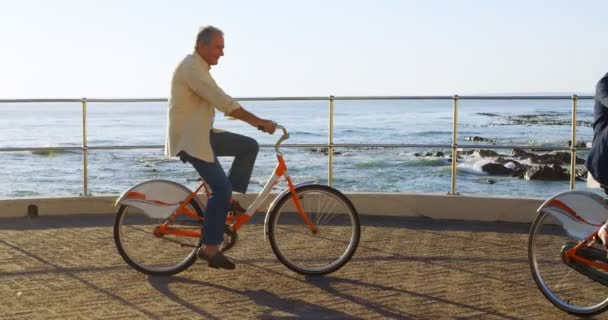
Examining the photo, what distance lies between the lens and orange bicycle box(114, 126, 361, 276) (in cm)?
621

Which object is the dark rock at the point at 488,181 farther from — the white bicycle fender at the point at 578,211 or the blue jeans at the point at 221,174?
the white bicycle fender at the point at 578,211

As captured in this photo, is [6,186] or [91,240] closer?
[91,240]

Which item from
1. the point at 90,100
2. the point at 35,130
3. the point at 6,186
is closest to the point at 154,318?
the point at 90,100

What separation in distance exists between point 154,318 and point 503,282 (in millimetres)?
2409

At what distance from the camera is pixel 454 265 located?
658 centimetres

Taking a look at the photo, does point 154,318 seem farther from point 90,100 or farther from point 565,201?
point 90,100

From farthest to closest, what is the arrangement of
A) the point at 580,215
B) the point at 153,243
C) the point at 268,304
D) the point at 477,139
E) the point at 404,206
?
1. the point at 477,139
2. the point at 404,206
3. the point at 153,243
4. the point at 268,304
5. the point at 580,215

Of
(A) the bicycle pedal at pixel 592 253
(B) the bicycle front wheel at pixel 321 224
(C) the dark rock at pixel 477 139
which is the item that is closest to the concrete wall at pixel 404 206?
(B) the bicycle front wheel at pixel 321 224

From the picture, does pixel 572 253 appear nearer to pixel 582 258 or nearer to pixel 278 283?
pixel 582 258

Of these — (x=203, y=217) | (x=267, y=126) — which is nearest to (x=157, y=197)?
(x=203, y=217)

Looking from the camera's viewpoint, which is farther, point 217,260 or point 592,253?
point 217,260

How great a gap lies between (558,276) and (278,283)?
1.83m

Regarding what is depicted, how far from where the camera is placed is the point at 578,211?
17.0 feet

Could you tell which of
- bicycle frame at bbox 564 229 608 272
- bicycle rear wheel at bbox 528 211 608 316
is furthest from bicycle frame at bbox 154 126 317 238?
bicycle frame at bbox 564 229 608 272
